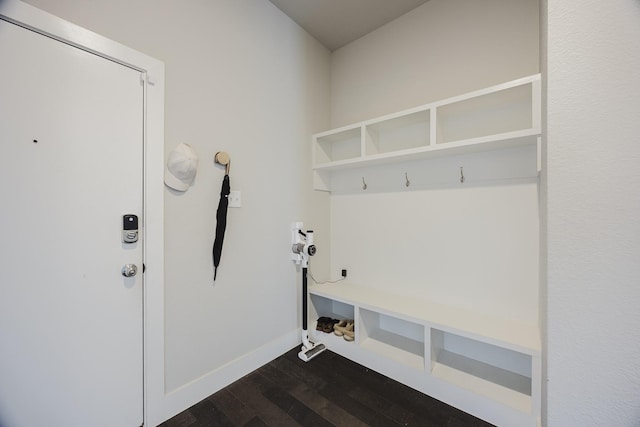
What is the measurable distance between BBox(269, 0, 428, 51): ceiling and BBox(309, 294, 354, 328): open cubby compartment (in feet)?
8.50

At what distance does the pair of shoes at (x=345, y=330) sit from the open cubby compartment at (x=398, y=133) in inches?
61.4

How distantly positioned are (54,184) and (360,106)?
2.33 metres

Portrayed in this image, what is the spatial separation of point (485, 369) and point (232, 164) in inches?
92.6

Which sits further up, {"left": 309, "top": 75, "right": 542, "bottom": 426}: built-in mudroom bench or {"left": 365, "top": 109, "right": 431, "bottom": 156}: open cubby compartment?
{"left": 365, "top": 109, "right": 431, "bottom": 156}: open cubby compartment

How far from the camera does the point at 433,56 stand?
82.0 inches

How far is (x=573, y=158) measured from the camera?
0.85m

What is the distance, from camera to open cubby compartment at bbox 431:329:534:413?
1.53 metres

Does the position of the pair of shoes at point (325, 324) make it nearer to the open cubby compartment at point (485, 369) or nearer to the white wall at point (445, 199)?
the white wall at point (445, 199)

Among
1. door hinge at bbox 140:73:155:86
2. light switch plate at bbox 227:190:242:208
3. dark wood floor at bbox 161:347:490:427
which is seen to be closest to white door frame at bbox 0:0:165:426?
door hinge at bbox 140:73:155:86

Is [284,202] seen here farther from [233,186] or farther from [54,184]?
[54,184]

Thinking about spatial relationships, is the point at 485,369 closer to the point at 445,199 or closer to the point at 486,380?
the point at 486,380

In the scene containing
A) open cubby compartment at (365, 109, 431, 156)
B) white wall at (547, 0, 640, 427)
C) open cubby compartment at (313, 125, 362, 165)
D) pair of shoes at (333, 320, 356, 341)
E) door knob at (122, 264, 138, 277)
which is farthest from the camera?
open cubby compartment at (313, 125, 362, 165)

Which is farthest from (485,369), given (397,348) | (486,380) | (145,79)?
(145,79)

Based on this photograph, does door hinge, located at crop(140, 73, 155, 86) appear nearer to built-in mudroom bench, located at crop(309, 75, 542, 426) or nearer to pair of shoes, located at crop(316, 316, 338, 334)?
built-in mudroom bench, located at crop(309, 75, 542, 426)
